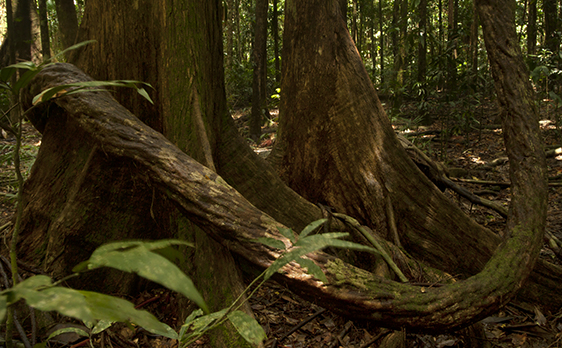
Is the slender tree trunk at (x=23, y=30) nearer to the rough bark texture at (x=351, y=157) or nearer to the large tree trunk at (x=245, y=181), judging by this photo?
the large tree trunk at (x=245, y=181)

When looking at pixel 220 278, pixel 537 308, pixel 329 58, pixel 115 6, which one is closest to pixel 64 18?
pixel 115 6

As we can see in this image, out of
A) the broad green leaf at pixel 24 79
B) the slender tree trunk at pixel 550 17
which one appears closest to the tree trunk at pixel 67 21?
the broad green leaf at pixel 24 79

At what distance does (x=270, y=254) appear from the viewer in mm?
1776

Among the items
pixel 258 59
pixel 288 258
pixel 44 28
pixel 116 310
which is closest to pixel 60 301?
pixel 116 310

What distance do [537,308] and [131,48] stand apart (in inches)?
139

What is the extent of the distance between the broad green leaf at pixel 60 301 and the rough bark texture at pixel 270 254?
1.24 meters

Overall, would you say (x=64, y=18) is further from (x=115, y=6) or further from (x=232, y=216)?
(x=232, y=216)

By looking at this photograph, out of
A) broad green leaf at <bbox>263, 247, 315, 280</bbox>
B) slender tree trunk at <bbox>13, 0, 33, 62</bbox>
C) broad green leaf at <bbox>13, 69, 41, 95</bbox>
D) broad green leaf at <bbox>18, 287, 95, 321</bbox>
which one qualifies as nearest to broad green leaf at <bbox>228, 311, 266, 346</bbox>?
broad green leaf at <bbox>263, 247, 315, 280</bbox>

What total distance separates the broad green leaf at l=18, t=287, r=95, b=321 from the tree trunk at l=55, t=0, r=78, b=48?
28.7 ft

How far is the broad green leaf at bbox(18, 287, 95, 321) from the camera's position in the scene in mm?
457

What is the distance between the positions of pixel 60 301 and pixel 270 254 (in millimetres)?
1320

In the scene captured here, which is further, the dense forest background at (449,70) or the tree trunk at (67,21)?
the tree trunk at (67,21)

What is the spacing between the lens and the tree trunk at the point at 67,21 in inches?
311

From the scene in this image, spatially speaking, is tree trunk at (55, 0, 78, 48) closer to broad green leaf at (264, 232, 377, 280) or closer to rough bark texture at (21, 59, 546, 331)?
rough bark texture at (21, 59, 546, 331)
